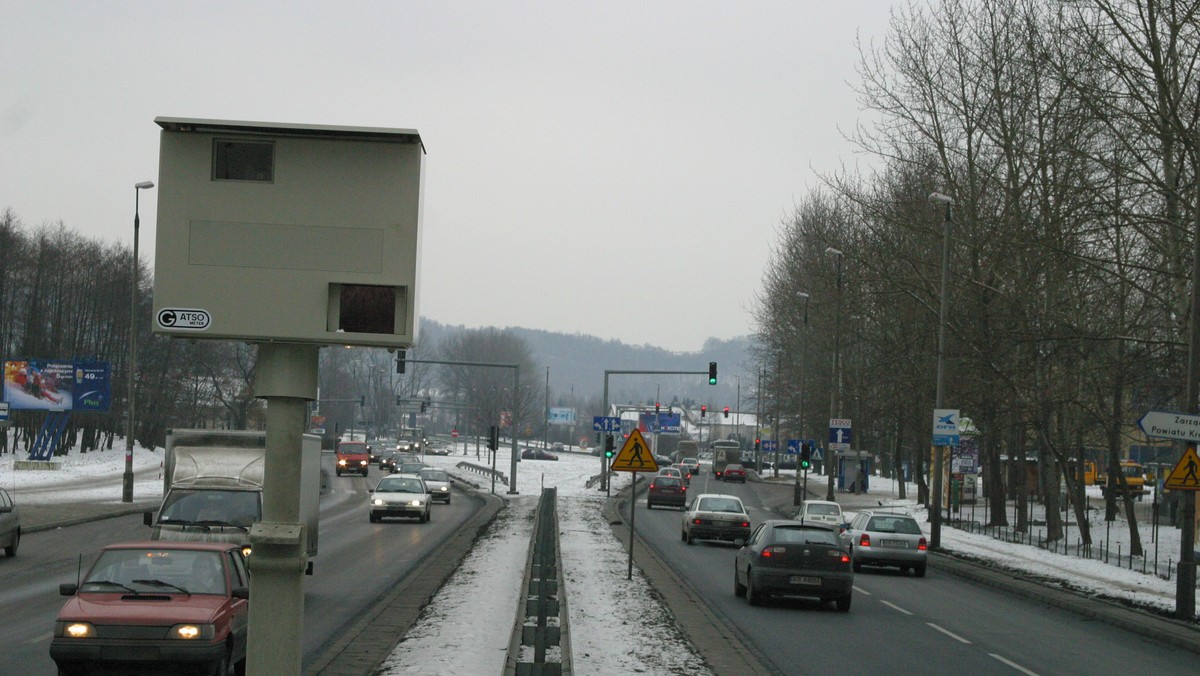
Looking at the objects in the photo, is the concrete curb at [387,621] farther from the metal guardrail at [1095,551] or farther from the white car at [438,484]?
the white car at [438,484]

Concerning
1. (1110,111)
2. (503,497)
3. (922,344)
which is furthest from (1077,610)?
(503,497)

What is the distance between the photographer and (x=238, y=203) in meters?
6.88

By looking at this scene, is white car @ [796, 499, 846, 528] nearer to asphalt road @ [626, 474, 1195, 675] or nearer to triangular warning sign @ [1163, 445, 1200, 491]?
asphalt road @ [626, 474, 1195, 675]

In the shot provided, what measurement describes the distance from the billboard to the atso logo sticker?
6116 cm

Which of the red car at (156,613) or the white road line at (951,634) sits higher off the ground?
the red car at (156,613)

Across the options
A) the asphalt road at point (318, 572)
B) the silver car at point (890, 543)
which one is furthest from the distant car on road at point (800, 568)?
the silver car at point (890, 543)

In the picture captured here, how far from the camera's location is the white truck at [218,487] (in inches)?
749

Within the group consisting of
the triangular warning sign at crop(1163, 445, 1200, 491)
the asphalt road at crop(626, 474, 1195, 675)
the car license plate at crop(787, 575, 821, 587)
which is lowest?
the asphalt road at crop(626, 474, 1195, 675)

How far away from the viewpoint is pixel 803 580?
21.9m

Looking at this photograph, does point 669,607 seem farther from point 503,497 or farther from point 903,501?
point 903,501

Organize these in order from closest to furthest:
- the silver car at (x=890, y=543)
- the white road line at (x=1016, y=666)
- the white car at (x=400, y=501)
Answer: the white road line at (x=1016, y=666) → the silver car at (x=890, y=543) → the white car at (x=400, y=501)

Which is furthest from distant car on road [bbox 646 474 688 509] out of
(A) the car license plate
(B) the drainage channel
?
(B) the drainage channel

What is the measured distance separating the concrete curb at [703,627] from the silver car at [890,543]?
5086mm

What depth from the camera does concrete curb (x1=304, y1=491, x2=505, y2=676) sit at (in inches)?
537
